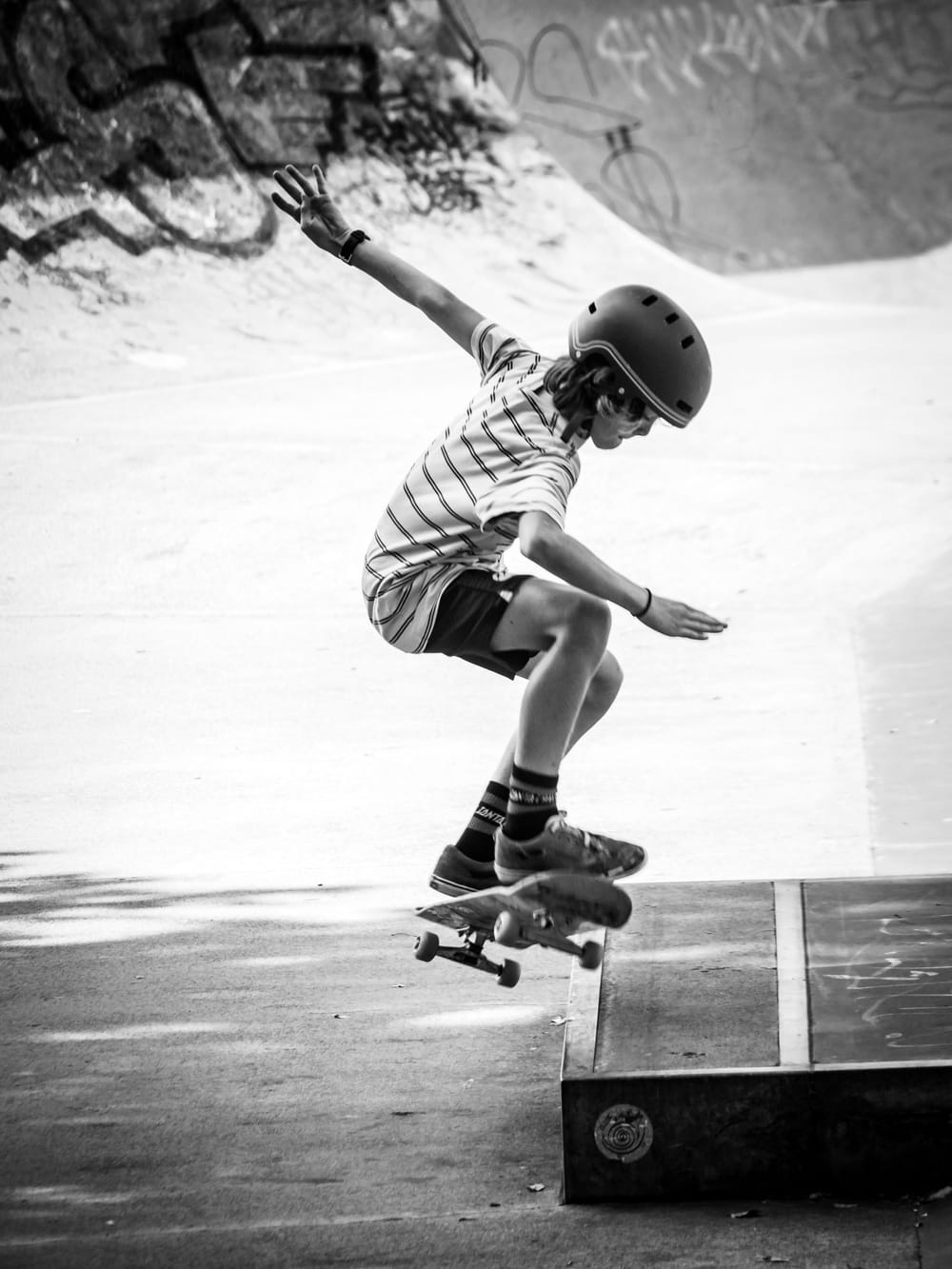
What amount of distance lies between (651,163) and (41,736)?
332 inches

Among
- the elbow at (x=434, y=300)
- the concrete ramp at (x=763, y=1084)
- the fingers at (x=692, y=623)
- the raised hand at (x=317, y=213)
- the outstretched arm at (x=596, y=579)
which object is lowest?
the concrete ramp at (x=763, y=1084)

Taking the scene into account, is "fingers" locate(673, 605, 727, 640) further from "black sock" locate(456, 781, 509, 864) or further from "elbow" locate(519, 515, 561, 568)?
"black sock" locate(456, 781, 509, 864)

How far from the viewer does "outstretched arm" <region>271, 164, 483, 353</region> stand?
Answer: 4.18 m

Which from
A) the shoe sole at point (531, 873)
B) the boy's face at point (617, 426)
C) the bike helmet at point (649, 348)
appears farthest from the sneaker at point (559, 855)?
the bike helmet at point (649, 348)

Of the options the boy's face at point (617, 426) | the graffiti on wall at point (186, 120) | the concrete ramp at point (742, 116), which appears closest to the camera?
the boy's face at point (617, 426)

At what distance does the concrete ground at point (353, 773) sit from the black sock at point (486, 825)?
660mm

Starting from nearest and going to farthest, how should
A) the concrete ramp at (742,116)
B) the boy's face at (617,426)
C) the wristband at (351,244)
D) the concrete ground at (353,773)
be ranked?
the concrete ground at (353,773) → the boy's face at (617,426) → the wristband at (351,244) → the concrete ramp at (742,116)

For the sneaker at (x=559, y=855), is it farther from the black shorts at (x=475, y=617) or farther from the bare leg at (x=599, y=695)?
the black shorts at (x=475, y=617)

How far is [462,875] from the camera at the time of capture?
13.6ft

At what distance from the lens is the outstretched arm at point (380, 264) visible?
4.18 m

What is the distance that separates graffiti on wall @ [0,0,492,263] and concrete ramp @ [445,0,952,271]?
1.17 m

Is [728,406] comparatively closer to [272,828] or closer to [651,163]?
[651,163]

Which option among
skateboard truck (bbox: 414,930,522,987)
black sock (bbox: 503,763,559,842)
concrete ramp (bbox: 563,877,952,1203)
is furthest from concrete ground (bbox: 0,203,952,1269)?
black sock (bbox: 503,763,559,842)

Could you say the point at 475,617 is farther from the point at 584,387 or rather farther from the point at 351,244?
the point at 351,244
